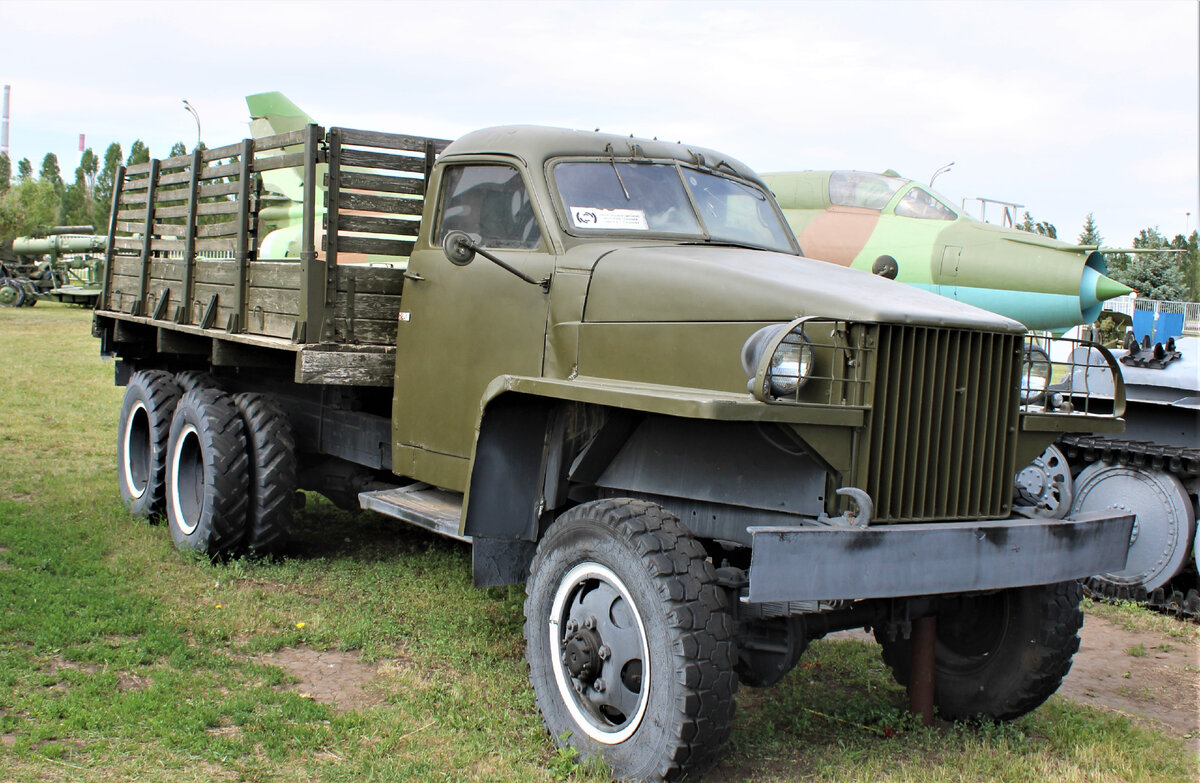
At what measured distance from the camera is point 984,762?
4.22 m

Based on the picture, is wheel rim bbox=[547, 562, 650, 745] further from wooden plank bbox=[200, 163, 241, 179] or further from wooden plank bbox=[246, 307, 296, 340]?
wooden plank bbox=[200, 163, 241, 179]

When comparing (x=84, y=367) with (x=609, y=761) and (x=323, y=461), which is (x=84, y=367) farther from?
(x=609, y=761)

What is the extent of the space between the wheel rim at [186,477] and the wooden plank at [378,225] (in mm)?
1981

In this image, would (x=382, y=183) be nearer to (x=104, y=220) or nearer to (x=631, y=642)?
(x=631, y=642)

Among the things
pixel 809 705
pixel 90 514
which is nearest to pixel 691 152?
pixel 809 705

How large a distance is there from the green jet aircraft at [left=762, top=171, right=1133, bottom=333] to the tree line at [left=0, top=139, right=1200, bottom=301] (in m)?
2.03

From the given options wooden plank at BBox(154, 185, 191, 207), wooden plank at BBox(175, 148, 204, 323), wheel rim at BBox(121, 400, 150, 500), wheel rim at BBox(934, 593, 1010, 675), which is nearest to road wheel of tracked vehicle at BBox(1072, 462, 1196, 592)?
wheel rim at BBox(934, 593, 1010, 675)

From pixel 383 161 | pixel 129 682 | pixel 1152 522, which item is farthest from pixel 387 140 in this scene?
pixel 1152 522

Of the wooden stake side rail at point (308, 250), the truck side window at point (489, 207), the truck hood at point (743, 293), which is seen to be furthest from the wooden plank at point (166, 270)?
the truck hood at point (743, 293)

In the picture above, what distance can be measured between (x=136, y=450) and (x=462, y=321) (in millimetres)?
4224

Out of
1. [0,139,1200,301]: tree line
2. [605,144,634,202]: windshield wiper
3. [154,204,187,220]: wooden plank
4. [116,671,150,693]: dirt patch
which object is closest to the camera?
[116,671,150,693]: dirt patch

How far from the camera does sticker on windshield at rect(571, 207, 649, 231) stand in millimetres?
5109

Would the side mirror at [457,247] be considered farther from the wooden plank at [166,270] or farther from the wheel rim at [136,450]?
the wheel rim at [136,450]

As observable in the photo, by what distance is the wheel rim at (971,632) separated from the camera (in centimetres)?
474
